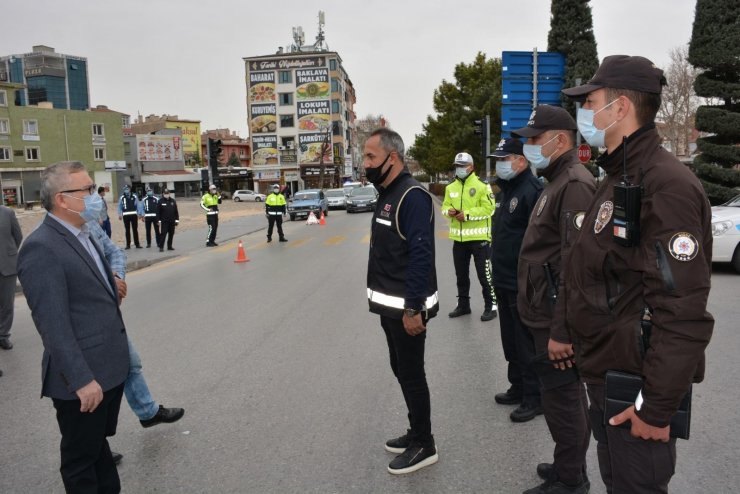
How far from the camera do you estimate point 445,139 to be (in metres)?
42.4

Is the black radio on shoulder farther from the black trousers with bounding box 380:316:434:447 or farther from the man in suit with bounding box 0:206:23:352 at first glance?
the man in suit with bounding box 0:206:23:352

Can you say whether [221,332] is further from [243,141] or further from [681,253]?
[243,141]

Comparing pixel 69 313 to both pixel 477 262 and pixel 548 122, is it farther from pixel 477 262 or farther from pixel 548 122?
pixel 477 262

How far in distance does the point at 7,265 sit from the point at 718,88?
15.8 metres

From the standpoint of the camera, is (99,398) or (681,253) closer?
(681,253)

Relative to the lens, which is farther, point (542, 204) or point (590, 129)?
point (542, 204)

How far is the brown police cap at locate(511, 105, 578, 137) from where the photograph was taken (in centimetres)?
334

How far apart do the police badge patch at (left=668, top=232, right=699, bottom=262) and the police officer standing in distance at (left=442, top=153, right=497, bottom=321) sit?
5.28m

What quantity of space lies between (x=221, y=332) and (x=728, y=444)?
529 cm

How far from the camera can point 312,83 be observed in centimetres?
7869

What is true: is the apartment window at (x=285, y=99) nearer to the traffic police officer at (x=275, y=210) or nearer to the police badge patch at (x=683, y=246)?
the traffic police officer at (x=275, y=210)

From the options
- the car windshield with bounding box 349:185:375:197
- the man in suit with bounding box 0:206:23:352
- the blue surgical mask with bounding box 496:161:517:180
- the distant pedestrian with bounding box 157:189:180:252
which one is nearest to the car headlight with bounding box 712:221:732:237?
the blue surgical mask with bounding box 496:161:517:180

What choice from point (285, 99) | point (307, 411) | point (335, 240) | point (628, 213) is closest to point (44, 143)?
point (285, 99)

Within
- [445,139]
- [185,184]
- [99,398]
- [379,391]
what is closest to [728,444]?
[379,391]
